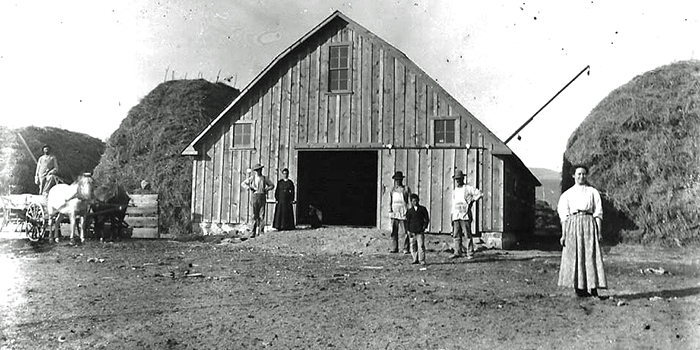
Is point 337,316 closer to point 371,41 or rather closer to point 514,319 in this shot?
point 514,319

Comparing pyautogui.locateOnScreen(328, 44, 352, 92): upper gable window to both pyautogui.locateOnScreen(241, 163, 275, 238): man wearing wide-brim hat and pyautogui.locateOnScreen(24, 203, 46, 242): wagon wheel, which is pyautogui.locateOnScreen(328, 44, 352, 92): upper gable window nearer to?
pyautogui.locateOnScreen(241, 163, 275, 238): man wearing wide-brim hat

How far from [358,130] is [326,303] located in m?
9.48

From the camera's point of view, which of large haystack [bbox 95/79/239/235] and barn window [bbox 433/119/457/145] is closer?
barn window [bbox 433/119/457/145]

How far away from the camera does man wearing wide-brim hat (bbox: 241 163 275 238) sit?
15.5 m

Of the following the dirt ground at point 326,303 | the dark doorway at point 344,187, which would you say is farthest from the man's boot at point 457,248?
the dark doorway at point 344,187

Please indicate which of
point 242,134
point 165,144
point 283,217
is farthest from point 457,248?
point 165,144

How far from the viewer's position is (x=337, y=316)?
21.6ft

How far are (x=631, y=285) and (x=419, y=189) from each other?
7182 millimetres

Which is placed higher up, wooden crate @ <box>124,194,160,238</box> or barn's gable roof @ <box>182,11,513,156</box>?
barn's gable roof @ <box>182,11,513,156</box>

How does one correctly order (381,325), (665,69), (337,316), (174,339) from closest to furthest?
(174,339) → (381,325) → (337,316) → (665,69)

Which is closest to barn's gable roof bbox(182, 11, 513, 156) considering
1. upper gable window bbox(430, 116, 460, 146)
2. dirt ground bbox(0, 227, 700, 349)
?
upper gable window bbox(430, 116, 460, 146)

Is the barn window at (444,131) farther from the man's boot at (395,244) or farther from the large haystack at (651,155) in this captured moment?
the man's boot at (395,244)

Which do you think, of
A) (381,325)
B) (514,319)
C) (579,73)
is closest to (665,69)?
(579,73)

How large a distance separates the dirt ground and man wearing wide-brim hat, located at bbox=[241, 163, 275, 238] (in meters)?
3.18
